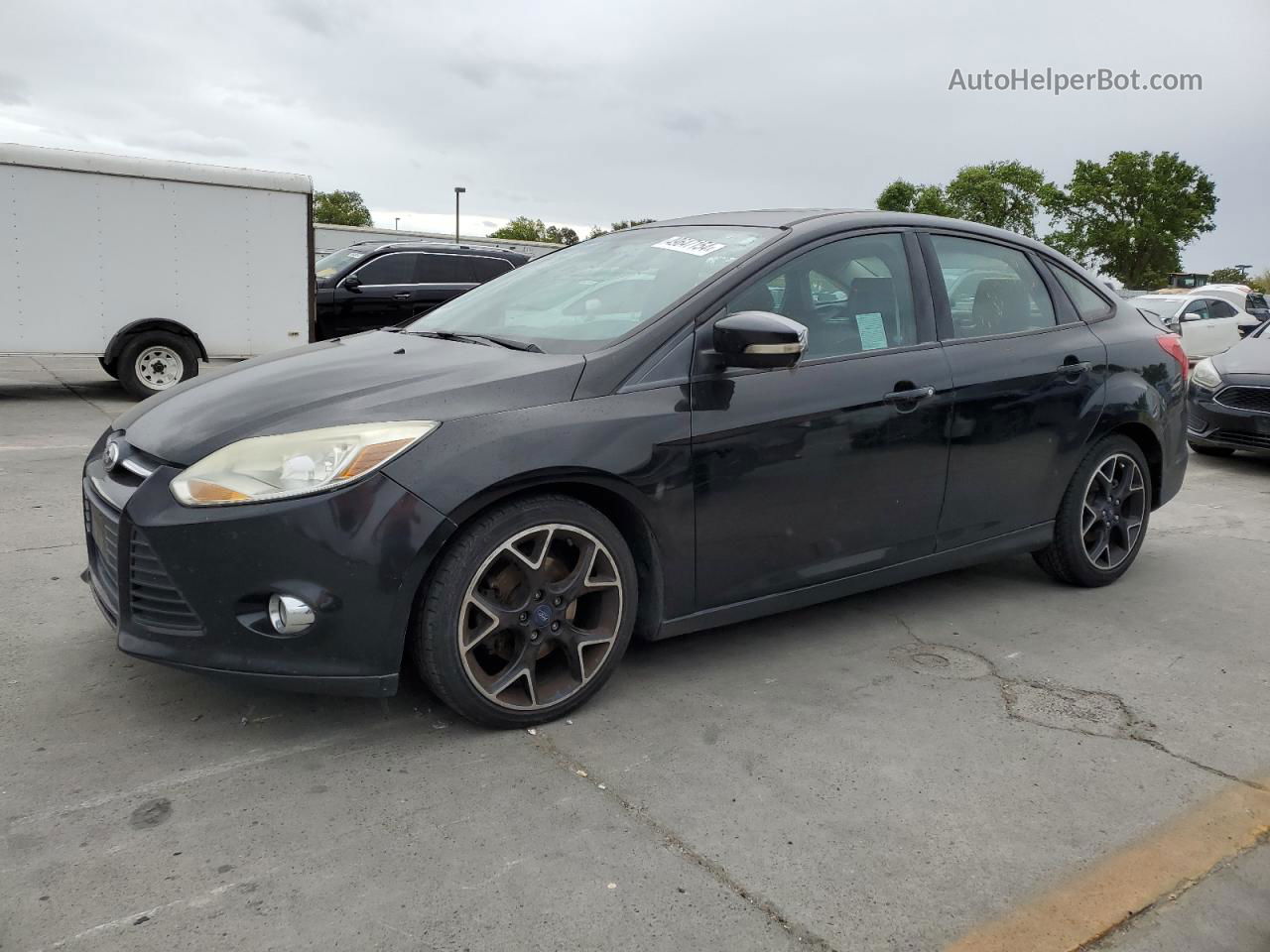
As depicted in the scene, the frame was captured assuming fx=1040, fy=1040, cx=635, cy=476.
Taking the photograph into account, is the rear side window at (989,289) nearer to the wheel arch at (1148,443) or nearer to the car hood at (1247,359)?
the wheel arch at (1148,443)

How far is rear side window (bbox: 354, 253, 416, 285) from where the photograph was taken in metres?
14.0

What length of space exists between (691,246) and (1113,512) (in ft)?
7.92

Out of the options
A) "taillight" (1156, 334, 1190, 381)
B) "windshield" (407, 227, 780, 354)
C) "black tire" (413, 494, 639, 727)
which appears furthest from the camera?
"taillight" (1156, 334, 1190, 381)

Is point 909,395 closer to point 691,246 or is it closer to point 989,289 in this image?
point 989,289

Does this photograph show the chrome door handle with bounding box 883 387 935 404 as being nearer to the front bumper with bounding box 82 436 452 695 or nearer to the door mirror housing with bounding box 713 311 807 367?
the door mirror housing with bounding box 713 311 807 367

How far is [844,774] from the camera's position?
2965mm

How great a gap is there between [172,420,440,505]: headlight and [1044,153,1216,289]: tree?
58.5 m

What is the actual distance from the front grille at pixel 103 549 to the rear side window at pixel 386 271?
11155 mm

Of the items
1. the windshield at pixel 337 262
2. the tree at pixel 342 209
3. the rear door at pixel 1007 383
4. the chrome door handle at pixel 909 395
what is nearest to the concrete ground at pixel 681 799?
the rear door at pixel 1007 383

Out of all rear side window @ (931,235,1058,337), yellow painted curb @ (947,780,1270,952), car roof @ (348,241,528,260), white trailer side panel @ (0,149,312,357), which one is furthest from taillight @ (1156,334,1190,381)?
car roof @ (348,241,528,260)

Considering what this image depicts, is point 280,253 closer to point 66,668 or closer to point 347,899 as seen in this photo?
point 66,668

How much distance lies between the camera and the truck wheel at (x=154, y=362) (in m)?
11.2

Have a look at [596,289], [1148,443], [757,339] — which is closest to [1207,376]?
[1148,443]

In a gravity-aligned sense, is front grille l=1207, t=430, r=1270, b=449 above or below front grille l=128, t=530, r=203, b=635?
above
